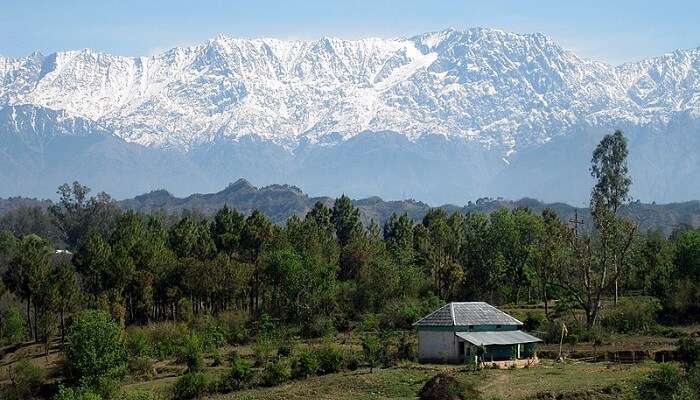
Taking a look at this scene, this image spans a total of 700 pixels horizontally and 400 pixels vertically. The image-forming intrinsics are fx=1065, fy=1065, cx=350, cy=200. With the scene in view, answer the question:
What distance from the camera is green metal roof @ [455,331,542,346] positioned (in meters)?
68.4

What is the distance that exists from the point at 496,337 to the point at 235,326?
2274cm

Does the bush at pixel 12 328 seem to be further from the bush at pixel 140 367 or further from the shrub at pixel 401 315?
the shrub at pixel 401 315

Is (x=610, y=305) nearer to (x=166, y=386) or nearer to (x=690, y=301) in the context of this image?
(x=690, y=301)

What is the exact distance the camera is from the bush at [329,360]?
6462cm

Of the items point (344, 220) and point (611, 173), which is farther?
point (344, 220)

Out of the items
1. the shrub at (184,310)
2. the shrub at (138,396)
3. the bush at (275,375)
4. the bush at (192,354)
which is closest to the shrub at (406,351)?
the bush at (275,375)

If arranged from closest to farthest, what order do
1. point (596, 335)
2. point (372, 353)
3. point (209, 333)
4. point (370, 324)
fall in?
point (372, 353) → point (596, 335) → point (209, 333) → point (370, 324)

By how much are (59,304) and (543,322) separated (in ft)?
119

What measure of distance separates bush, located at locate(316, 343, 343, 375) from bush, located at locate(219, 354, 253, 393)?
453 centimetres

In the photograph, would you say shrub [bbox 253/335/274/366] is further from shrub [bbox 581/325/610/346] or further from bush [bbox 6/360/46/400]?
shrub [bbox 581/325/610/346]

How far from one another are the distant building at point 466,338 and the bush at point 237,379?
43.6 feet

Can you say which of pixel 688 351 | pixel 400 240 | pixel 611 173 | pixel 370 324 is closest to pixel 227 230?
pixel 400 240

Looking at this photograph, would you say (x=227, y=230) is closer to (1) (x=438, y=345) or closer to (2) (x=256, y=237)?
(2) (x=256, y=237)

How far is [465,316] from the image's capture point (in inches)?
2798
